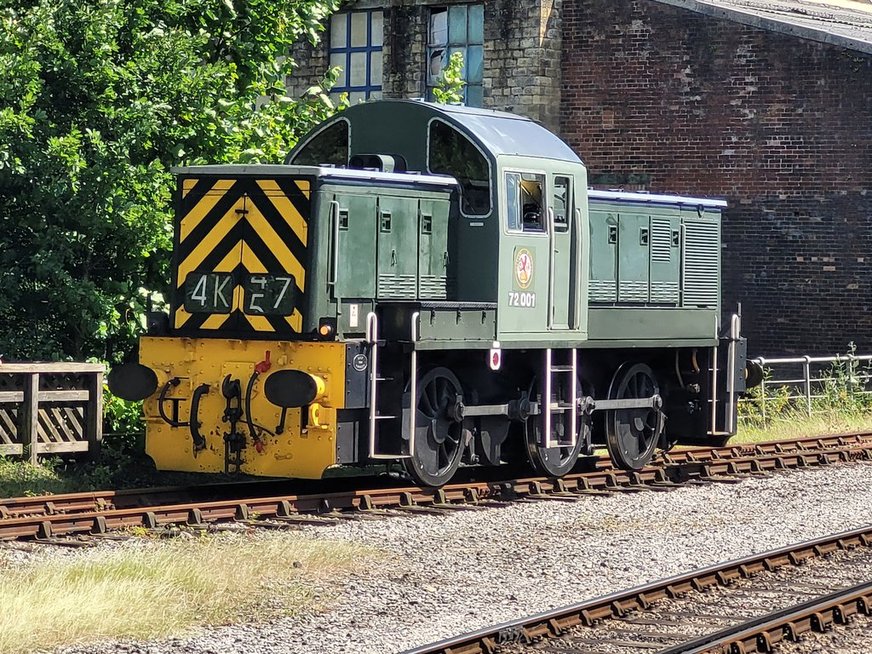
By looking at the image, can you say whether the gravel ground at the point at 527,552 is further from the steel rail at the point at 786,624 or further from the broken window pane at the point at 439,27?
the broken window pane at the point at 439,27

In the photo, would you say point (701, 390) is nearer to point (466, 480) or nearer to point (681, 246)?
point (681, 246)

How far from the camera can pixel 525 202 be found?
534 inches

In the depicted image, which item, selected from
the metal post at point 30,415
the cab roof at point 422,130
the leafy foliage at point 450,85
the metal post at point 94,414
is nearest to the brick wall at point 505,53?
the leafy foliage at point 450,85

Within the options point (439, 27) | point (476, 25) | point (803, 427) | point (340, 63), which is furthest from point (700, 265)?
point (340, 63)

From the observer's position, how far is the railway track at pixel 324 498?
36.2 feet

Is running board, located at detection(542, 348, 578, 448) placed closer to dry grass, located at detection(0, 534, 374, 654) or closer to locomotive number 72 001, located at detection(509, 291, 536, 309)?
locomotive number 72 001, located at detection(509, 291, 536, 309)

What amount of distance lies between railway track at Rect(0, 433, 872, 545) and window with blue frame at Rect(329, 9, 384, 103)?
12.5 meters

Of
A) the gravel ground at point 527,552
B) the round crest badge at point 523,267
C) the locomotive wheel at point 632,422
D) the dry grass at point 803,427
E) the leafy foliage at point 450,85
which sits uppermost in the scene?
the leafy foliage at point 450,85

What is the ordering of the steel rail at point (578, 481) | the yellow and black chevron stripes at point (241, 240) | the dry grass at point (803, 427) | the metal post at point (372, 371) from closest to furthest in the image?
1. the steel rail at point (578, 481)
2. the metal post at point (372, 371)
3. the yellow and black chevron stripes at point (241, 240)
4. the dry grass at point (803, 427)

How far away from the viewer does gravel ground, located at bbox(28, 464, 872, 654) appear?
809 centimetres

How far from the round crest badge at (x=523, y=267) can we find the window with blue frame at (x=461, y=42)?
1313 centimetres

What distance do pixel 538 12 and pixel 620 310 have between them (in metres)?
11.7

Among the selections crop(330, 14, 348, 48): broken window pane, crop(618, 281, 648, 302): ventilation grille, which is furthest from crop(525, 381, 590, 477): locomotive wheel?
crop(330, 14, 348, 48): broken window pane

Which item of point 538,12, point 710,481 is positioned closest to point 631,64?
point 538,12
